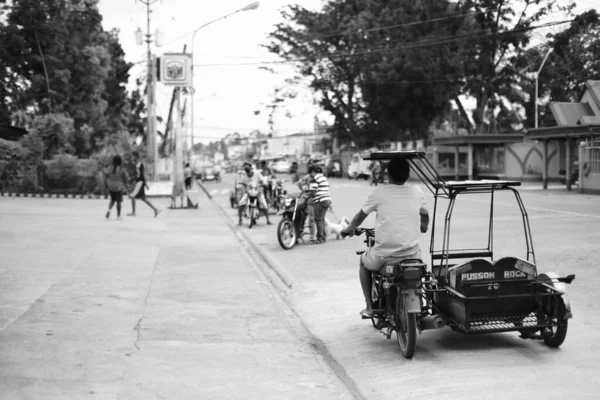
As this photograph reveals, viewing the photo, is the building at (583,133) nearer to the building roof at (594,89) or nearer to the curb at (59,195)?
the building roof at (594,89)

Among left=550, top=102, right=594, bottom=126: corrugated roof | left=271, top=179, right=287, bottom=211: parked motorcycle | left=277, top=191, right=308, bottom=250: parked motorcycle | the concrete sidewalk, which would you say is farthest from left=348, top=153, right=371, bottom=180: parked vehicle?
the concrete sidewalk

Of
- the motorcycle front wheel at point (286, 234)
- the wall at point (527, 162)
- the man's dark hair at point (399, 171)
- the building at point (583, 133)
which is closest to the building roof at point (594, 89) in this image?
the building at point (583, 133)

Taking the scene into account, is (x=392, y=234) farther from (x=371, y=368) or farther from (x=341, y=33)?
(x=341, y=33)

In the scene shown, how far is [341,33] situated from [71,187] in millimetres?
34514

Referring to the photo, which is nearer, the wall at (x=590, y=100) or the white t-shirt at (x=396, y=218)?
the white t-shirt at (x=396, y=218)

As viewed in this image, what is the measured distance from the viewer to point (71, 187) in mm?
38781

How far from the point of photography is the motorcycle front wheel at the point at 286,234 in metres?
16.6

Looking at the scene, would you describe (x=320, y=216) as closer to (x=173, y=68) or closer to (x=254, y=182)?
(x=254, y=182)

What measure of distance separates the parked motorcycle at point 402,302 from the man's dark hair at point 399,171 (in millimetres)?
754

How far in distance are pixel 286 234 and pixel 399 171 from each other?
9550 mm

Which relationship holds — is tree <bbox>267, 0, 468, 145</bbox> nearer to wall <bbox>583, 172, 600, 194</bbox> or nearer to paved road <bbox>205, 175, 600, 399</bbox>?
wall <bbox>583, 172, 600, 194</bbox>

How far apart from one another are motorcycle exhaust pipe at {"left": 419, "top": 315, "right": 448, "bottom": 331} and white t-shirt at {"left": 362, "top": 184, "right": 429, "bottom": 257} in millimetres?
622

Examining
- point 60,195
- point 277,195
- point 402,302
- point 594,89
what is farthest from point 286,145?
point 402,302

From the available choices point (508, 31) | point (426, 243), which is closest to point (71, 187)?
point (426, 243)
